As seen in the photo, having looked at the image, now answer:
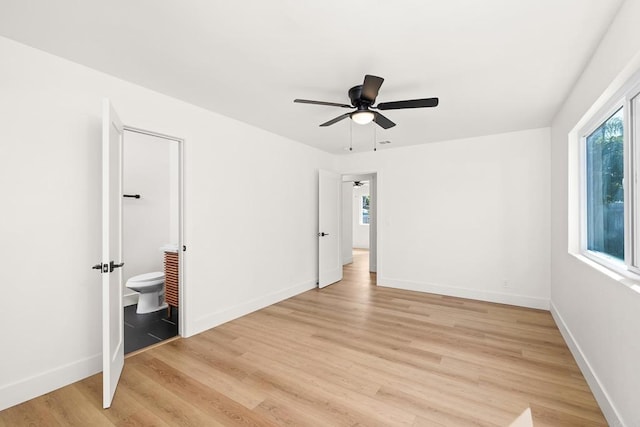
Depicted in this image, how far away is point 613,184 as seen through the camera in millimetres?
2086

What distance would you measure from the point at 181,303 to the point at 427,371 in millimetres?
2546

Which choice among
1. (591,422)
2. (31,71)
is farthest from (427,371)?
(31,71)

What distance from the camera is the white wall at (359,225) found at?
416 inches

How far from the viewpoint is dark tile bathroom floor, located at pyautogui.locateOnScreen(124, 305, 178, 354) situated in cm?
288

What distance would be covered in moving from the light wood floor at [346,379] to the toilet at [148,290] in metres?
1.04

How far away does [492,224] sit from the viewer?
4219 millimetres

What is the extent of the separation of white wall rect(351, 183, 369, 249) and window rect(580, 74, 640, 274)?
26.0 ft

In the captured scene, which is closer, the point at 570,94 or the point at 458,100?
the point at 570,94

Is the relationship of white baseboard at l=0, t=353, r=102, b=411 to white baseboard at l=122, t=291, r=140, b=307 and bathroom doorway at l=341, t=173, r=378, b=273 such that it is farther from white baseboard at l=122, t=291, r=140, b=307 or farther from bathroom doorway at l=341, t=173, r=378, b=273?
bathroom doorway at l=341, t=173, r=378, b=273

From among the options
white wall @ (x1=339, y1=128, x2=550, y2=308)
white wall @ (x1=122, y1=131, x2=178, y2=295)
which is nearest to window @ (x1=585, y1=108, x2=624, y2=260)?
white wall @ (x1=339, y1=128, x2=550, y2=308)

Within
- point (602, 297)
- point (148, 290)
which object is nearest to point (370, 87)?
point (602, 297)

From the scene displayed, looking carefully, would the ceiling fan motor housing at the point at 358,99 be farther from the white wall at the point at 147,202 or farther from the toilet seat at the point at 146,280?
the toilet seat at the point at 146,280

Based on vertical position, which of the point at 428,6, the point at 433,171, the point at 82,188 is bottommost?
the point at 82,188

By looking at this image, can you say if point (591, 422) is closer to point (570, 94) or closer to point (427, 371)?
point (427, 371)
